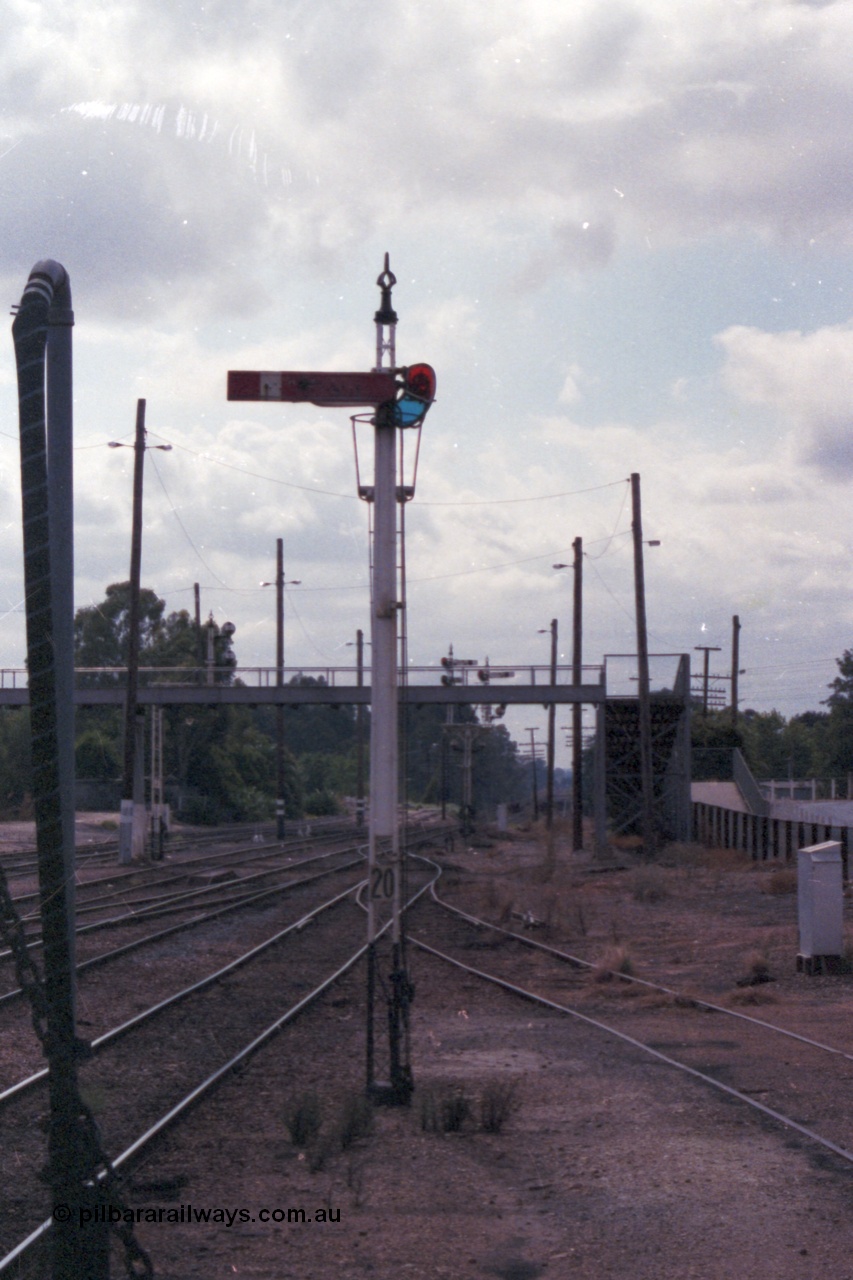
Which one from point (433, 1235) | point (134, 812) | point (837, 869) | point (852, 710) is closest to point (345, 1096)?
point (433, 1235)

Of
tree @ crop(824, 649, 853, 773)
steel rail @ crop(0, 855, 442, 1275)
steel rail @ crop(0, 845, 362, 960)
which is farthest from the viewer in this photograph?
tree @ crop(824, 649, 853, 773)

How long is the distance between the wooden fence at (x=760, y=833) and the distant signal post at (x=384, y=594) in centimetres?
1911

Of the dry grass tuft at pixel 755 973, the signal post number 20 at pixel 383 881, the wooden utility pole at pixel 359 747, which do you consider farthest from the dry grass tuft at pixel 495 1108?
the wooden utility pole at pixel 359 747

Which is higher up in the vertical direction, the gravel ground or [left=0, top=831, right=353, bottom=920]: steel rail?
the gravel ground


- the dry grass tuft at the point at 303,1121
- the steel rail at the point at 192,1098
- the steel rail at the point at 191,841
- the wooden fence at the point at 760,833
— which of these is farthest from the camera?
the steel rail at the point at 191,841

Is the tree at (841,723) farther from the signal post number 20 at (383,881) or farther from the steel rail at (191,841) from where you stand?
the signal post number 20 at (383,881)

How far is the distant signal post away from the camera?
881cm

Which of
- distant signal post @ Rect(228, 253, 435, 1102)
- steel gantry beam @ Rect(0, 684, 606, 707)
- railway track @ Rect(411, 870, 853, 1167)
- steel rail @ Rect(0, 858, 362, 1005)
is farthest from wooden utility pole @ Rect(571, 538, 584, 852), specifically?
distant signal post @ Rect(228, 253, 435, 1102)

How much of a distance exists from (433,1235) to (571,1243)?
654mm

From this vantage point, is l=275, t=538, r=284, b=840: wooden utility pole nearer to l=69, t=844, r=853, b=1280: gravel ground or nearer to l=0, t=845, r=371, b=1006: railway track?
l=0, t=845, r=371, b=1006: railway track

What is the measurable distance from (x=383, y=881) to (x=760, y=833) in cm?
2927

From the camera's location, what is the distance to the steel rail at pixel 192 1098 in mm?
5844

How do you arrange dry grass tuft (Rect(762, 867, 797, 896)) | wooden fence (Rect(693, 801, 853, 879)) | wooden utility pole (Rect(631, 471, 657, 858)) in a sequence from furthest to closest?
wooden utility pole (Rect(631, 471, 657, 858)) → wooden fence (Rect(693, 801, 853, 879)) → dry grass tuft (Rect(762, 867, 797, 896))

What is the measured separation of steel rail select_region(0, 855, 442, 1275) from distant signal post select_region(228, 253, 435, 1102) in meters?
0.42
